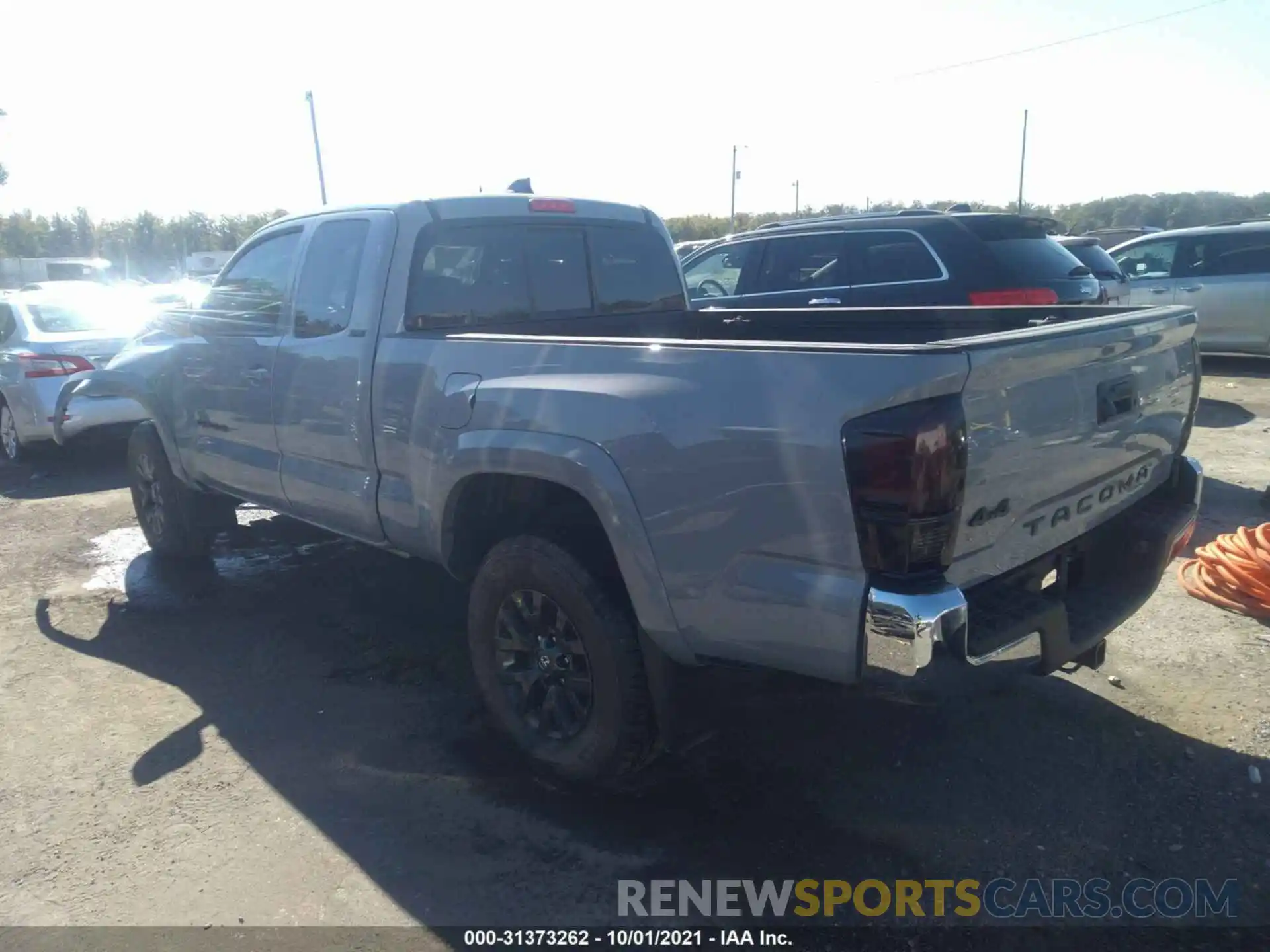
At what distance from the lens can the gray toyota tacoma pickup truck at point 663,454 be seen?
2445 millimetres

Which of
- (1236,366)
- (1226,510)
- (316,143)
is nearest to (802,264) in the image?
(1226,510)

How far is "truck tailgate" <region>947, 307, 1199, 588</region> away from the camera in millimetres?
2520

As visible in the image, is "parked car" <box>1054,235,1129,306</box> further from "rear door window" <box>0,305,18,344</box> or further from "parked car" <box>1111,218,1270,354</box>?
"rear door window" <box>0,305,18,344</box>

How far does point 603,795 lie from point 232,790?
53.8 inches

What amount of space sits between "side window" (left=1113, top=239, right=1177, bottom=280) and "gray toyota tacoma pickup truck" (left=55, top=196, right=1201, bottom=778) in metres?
9.72

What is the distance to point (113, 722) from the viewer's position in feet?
13.6

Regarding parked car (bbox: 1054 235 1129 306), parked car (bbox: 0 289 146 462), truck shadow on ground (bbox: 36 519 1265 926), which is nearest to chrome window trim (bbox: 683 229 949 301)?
parked car (bbox: 1054 235 1129 306)

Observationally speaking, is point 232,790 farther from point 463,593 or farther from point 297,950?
point 463,593

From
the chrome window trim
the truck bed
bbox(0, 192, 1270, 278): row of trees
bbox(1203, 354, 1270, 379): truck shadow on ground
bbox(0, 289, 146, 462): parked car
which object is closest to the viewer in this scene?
the truck bed

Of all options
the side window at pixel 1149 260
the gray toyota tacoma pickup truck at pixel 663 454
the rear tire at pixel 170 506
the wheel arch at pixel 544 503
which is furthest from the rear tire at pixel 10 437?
the side window at pixel 1149 260

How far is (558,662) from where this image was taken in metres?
3.41

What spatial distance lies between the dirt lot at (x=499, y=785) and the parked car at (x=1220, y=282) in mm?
8088

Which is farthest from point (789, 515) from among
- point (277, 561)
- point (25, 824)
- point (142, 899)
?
point (277, 561)

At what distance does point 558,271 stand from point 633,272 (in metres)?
0.50
